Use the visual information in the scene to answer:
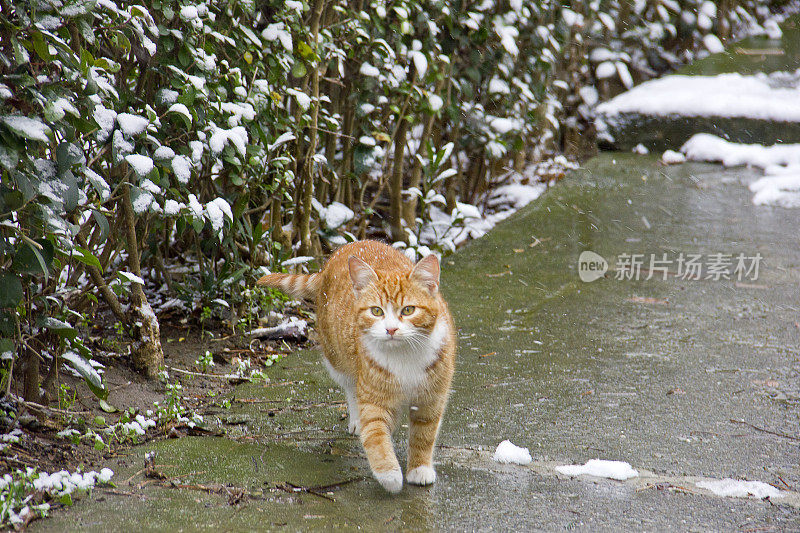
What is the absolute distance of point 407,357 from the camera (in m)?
2.97

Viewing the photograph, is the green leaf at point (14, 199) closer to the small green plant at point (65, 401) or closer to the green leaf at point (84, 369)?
the green leaf at point (84, 369)

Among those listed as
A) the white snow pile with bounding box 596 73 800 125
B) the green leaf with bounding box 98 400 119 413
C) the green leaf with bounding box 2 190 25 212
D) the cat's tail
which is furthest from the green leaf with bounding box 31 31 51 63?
the white snow pile with bounding box 596 73 800 125

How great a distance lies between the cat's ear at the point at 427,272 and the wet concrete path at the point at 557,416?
0.66 m

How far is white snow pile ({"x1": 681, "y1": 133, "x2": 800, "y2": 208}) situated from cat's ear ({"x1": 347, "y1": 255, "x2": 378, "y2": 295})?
5381 millimetres

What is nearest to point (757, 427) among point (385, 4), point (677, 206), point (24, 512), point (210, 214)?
point (210, 214)

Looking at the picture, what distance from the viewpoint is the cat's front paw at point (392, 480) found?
8.99 ft

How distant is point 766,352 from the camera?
14.1 ft

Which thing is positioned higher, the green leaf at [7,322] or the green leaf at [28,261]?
the green leaf at [28,261]

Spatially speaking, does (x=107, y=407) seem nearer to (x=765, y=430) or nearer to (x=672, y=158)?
(x=765, y=430)

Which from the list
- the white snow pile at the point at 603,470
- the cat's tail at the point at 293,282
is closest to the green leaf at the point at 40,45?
the cat's tail at the point at 293,282

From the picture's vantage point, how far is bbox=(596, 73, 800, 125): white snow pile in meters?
8.73

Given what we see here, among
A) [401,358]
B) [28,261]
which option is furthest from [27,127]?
[401,358]

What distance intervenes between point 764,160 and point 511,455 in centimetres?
636

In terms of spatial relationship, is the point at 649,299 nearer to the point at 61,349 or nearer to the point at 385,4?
the point at 385,4
